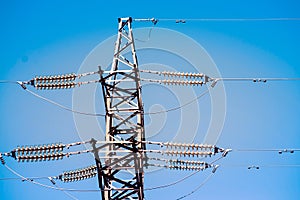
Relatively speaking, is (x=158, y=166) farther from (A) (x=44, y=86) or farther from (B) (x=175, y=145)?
(A) (x=44, y=86)

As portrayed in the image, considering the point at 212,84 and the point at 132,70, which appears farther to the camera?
the point at 212,84

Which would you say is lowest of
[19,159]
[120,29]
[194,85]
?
[19,159]

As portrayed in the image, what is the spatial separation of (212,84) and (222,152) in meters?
3.02

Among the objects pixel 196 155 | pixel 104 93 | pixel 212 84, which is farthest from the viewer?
pixel 212 84

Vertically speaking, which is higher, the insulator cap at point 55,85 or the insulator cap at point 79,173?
the insulator cap at point 55,85

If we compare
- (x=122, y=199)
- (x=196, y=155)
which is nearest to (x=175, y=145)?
(x=196, y=155)

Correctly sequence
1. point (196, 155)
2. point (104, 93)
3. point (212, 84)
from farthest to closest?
point (212, 84), point (104, 93), point (196, 155)

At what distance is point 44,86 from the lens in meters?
15.9

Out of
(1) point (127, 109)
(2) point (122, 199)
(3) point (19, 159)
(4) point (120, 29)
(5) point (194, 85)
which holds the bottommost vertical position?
(2) point (122, 199)

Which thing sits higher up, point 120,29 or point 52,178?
point 120,29

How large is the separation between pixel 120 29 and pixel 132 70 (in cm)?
235

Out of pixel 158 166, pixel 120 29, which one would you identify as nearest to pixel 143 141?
pixel 158 166

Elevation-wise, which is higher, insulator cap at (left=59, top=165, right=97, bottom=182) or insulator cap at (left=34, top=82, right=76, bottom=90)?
insulator cap at (left=34, top=82, right=76, bottom=90)

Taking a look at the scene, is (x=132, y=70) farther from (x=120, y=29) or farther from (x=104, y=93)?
(x=120, y=29)
